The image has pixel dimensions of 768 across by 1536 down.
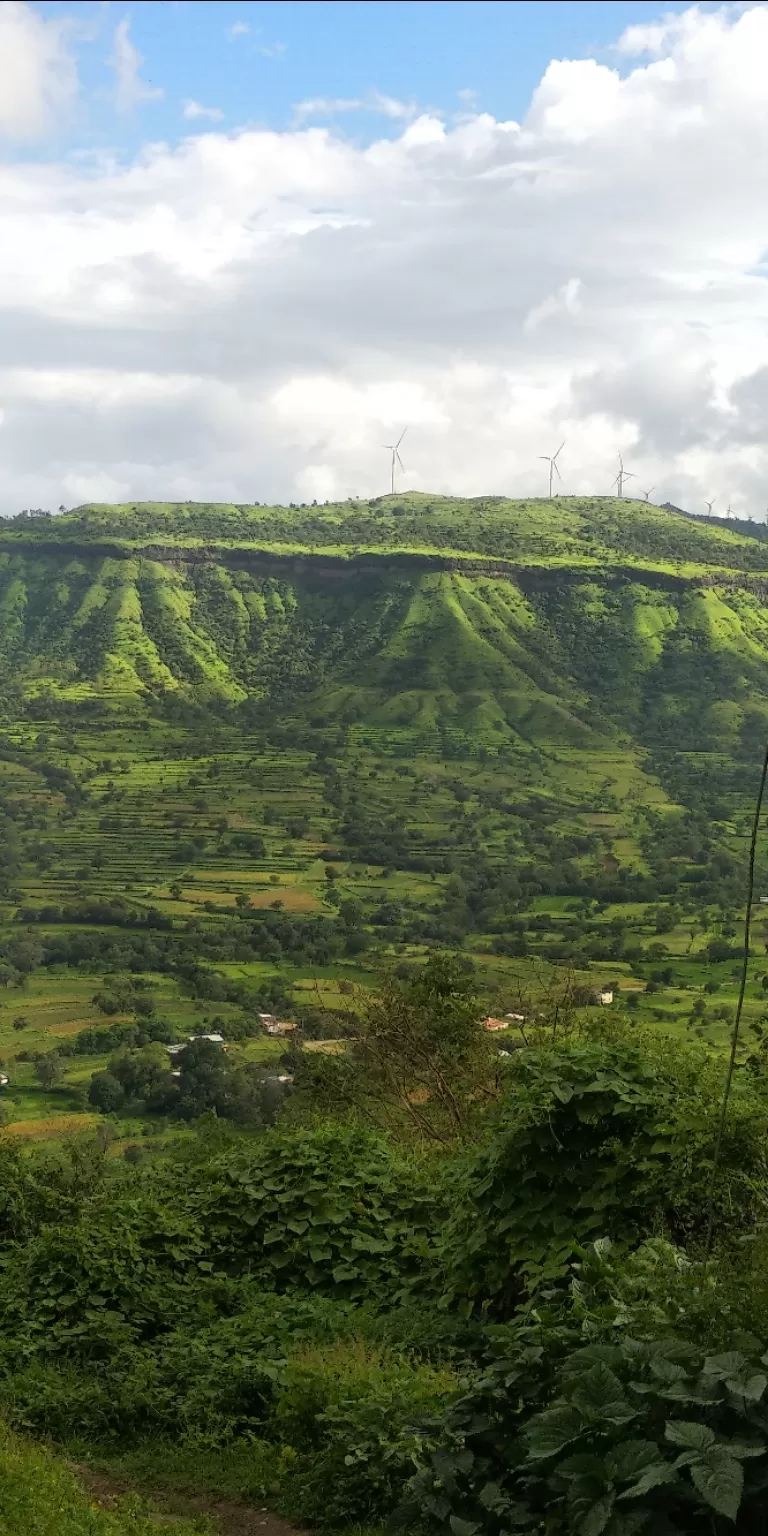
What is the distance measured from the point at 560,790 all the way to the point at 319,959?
4724cm

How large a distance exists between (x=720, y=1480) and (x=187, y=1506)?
447cm

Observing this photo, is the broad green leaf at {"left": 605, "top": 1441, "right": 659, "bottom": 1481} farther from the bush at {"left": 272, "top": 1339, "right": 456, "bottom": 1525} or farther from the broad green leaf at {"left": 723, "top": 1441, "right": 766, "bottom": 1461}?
the bush at {"left": 272, "top": 1339, "right": 456, "bottom": 1525}

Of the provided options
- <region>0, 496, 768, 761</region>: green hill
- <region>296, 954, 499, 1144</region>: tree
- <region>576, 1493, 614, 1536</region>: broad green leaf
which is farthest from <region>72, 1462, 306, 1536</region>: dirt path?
<region>0, 496, 768, 761</region>: green hill

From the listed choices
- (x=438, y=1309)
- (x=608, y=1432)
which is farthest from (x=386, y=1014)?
(x=608, y=1432)

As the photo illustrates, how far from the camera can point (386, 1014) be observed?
20.4 metres

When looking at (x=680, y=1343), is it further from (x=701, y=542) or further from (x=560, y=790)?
(x=701, y=542)

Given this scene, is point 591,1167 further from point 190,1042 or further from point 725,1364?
point 190,1042

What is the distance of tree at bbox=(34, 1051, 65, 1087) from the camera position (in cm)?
5034

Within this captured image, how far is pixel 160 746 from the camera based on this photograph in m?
124

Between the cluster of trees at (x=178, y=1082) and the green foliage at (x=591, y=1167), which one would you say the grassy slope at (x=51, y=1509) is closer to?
the green foliage at (x=591, y=1167)

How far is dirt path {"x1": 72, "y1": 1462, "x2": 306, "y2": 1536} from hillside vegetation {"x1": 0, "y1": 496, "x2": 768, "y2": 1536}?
15 centimetres

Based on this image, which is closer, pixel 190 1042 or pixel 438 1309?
pixel 438 1309

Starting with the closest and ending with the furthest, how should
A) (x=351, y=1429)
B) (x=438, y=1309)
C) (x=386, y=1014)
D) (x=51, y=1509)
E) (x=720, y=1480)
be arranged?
(x=720, y=1480), (x=51, y=1509), (x=351, y=1429), (x=438, y=1309), (x=386, y=1014)

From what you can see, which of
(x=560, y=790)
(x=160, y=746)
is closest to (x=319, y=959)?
(x=560, y=790)
